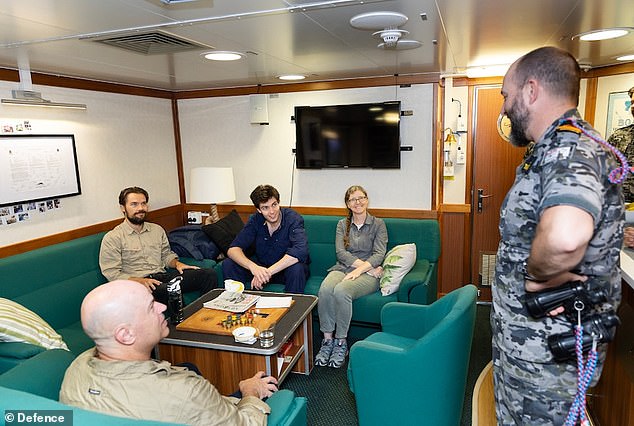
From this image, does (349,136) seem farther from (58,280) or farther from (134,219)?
(58,280)

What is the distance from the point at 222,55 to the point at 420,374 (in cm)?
228

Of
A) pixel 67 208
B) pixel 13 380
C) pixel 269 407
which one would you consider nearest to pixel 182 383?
pixel 269 407

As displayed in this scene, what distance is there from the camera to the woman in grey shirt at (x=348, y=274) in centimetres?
322

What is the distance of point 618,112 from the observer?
12.4ft

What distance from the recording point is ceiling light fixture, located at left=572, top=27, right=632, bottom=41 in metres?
2.48

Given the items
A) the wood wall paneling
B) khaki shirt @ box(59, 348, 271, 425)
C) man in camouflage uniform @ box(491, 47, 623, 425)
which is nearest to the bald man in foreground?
khaki shirt @ box(59, 348, 271, 425)

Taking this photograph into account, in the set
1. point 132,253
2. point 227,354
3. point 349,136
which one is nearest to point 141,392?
point 227,354

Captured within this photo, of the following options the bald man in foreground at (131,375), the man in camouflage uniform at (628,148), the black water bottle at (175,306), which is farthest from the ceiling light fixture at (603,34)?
the black water bottle at (175,306)

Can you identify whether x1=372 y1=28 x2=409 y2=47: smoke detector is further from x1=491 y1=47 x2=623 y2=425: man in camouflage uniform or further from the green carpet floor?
the green carpet floor

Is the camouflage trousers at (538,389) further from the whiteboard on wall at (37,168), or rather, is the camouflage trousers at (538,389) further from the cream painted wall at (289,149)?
the whiteboard on wall at (37,168)

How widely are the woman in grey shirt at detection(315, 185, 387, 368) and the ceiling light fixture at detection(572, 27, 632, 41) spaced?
186 cm

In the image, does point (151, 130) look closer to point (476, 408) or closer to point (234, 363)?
point (234, 363)

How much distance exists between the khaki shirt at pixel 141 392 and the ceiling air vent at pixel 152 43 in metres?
1.61

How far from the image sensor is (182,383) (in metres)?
1.42
